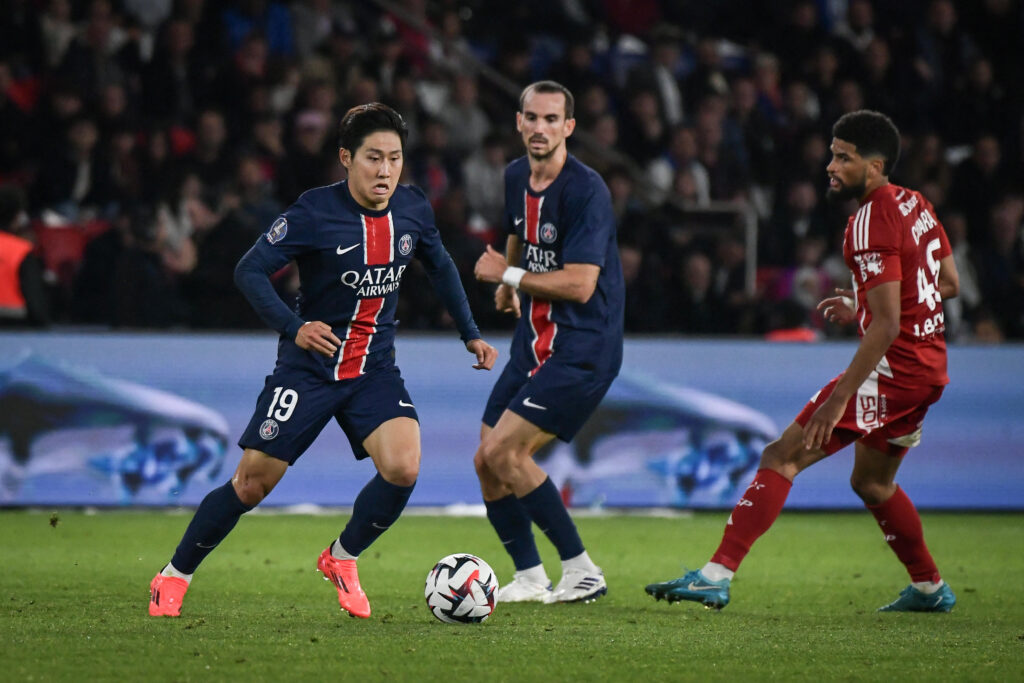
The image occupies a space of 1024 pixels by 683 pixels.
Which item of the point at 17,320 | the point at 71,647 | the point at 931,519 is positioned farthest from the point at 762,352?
the point at 71,647

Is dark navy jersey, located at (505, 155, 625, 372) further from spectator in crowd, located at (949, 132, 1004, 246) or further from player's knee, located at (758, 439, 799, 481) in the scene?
spectator in crowd, located at (949, 132, 1004, 246)

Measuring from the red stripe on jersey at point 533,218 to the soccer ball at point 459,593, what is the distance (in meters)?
1.49

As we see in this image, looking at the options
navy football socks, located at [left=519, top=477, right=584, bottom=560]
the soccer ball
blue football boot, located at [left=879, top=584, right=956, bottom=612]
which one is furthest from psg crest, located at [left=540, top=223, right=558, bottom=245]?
blue football boot, located at [left=879, top=584, right=956, bottom=612]

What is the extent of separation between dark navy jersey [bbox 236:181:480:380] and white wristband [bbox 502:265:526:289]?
388 mm

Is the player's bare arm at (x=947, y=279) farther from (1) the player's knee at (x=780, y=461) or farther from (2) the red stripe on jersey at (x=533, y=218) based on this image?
(2) the red stripe on jersey at (x=533, y=218)

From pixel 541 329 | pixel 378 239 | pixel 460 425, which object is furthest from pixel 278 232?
pixel 460 425

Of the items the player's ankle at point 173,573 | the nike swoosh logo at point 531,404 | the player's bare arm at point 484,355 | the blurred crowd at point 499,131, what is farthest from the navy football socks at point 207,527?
the blurred crowd at point 499,131

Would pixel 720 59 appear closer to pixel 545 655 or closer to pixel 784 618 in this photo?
Answer: pixel 784 618

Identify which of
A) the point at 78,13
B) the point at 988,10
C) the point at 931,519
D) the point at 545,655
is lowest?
the point at 931,519

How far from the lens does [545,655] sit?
482 cm

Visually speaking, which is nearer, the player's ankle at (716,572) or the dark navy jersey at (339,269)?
the dark navy jersey at (339,269)

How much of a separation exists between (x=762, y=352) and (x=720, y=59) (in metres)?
5.81

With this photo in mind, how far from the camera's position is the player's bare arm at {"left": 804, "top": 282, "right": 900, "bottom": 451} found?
5633mm

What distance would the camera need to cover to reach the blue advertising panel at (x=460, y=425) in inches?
371
